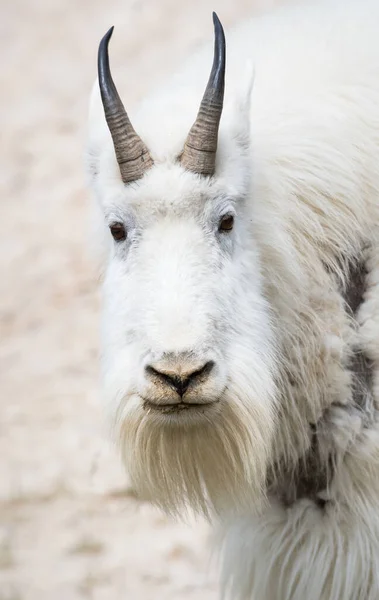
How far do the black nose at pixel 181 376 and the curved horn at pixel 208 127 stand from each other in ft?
1.97

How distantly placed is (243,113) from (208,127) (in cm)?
18

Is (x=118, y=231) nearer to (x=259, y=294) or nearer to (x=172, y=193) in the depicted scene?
(x=172, y=193)

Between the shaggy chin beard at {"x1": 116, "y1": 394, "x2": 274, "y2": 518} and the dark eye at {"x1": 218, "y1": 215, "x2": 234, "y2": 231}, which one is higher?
the dark eye at {"x1": 218, "y1": 215, "x2": 234, "y2": 231}

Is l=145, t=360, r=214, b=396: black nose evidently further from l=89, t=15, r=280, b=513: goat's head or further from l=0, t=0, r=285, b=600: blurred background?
l=0, t=0, r=285, b=600: blurred background

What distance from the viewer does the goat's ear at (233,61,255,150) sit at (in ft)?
10.2

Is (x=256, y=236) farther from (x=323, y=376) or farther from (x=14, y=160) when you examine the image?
(x=14, y=160)

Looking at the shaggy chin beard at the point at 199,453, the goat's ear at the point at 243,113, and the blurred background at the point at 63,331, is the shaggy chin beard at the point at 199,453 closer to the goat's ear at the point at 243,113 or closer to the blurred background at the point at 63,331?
the blurred background at the point at 63,331

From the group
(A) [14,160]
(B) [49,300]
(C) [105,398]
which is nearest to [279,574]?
(C) [105,398]

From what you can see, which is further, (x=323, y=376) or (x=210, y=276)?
(x=323, y=376)

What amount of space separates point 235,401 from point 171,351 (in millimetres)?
273

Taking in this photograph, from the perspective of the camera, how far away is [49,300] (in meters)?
6.18

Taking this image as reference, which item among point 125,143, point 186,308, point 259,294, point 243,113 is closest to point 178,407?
point 186,308

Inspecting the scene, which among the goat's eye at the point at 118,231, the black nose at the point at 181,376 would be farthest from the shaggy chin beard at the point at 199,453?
the goat's eye at the point at 118,231

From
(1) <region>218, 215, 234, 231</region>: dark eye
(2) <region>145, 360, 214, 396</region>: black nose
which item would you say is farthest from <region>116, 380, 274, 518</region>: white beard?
(1) <region>218, 215, 234, 231</region>: dark eye
